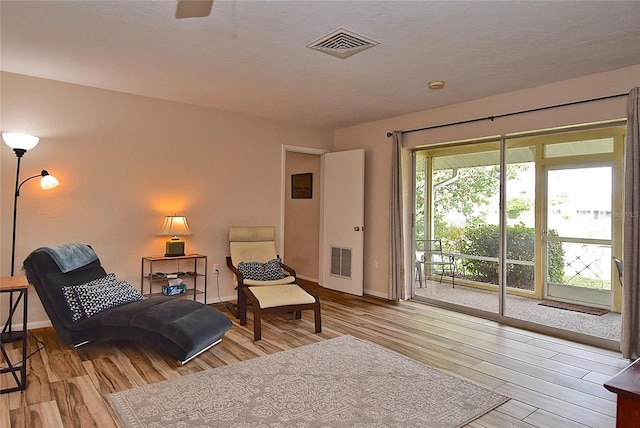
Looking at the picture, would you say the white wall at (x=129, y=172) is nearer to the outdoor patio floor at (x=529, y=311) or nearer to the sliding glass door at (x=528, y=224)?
the sliding glass door at (x=528, y=224)

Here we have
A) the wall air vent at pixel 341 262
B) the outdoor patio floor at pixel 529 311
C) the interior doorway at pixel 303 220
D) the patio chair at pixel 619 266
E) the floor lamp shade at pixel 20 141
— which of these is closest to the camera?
the floor lamp shade at pixel 20 141

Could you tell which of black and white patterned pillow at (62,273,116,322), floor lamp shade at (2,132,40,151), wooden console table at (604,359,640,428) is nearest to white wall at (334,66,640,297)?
wooden console table at (604,359,640,428)

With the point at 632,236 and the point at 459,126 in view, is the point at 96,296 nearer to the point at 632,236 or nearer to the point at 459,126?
the point at 459,126

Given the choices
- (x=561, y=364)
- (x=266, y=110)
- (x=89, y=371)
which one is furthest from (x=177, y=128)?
(x=561, y=364)

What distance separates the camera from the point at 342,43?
2.96 meters

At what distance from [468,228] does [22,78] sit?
5113mm

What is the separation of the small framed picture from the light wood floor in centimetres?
266

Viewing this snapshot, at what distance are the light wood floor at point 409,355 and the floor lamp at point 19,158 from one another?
1.01m

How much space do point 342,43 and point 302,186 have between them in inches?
157

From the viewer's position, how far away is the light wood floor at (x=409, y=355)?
7.63 feet

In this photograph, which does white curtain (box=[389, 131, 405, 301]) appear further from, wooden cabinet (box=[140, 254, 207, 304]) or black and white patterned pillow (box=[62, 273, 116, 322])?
black and white patterned pillow (box=[62, 273, 116, 322])

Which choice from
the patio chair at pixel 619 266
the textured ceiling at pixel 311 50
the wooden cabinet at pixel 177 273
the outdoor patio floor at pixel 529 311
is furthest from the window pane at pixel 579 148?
the wooden cabinet at pixel 177 273

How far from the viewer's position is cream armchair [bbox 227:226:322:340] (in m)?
3.77

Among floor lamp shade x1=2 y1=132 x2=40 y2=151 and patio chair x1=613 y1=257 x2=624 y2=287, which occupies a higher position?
floor lamp shade x1=2 y1=132 x2=40 y2=151
